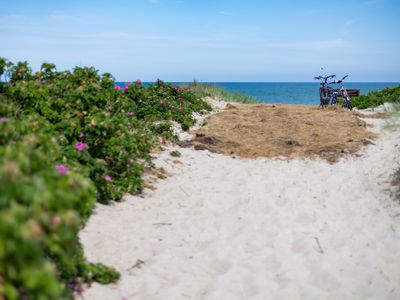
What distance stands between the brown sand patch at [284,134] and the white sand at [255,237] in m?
1.36

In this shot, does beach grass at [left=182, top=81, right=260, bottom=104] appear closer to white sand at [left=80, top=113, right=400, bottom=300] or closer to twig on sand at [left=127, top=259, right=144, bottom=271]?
white sand at [left=80, top=113, right=400, bottom=300]

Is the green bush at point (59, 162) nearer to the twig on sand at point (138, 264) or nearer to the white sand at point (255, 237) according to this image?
the twig on sand at point (138, 264)

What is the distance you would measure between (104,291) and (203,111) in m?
11.1

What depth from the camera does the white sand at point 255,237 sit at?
402 cm

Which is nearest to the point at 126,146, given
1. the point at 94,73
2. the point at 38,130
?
the point at 94,73

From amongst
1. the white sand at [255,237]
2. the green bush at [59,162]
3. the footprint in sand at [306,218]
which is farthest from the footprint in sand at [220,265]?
the footprint in sand at [306,218]

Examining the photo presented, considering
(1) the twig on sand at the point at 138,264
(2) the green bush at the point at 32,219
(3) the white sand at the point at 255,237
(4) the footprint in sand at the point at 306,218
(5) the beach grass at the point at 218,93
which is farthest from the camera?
(5) the beach grass at the point at 218,93

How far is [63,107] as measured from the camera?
20.0ft

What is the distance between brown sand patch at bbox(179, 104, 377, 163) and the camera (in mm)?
8844

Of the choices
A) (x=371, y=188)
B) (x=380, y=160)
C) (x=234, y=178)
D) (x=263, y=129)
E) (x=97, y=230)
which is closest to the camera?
(x=97, y=230)

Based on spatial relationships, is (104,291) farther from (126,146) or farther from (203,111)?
(203,111)

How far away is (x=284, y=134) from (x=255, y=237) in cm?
560

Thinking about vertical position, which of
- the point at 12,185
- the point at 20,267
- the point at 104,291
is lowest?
the point at 104,291

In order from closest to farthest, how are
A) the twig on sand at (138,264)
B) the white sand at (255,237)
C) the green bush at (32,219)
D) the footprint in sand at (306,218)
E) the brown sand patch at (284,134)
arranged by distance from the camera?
1. the green bush at (32,219)
2. the white sand at (255,237)
3. the twig on sand at (138,264)
4. the footprint in sand at (306,218)
5. the brown sand patch at (284,134)
